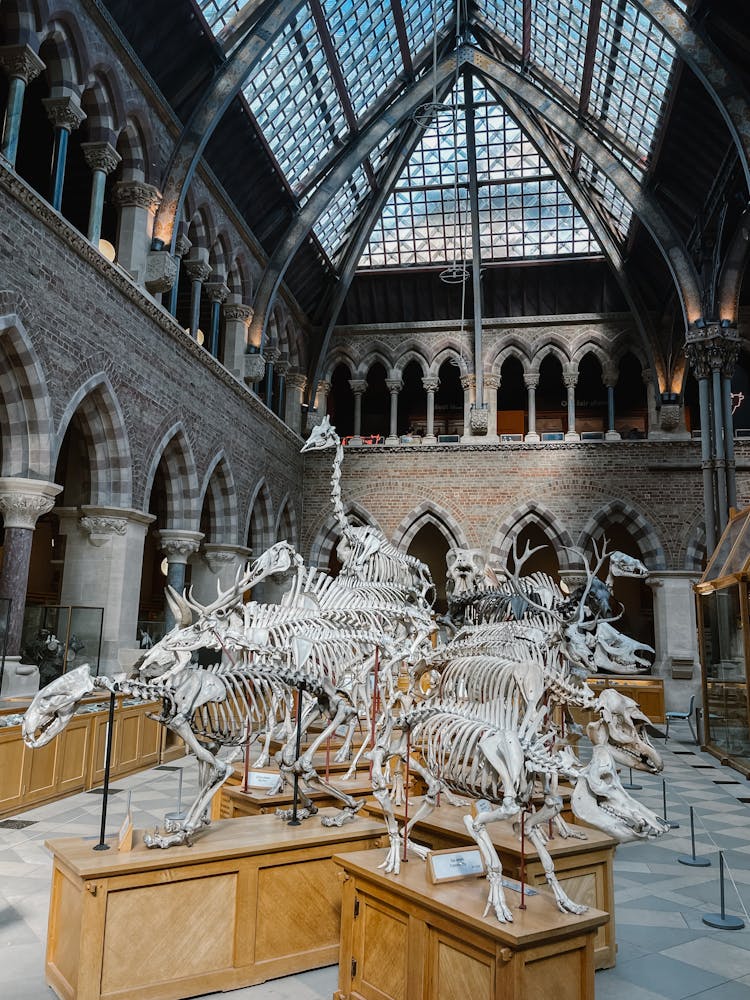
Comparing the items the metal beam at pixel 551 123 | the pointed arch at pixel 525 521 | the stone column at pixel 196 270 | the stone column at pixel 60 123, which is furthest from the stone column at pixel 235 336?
the pointed arch at pixel 525 521

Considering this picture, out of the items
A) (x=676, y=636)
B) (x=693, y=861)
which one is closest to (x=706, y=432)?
(x=676, y=636)

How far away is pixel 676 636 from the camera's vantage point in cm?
1955

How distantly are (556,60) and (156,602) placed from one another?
17.2 meters

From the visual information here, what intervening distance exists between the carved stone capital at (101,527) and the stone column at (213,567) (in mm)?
4908

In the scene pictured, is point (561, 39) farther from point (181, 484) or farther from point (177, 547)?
point (177, 547)

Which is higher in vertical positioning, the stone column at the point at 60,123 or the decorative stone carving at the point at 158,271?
the stone column at the point at 60,123

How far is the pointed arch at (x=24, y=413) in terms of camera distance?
9492mm

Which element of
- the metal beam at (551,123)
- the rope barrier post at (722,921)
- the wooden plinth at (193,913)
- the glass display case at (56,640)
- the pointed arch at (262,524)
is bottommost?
the rope barrier post at (722,921)

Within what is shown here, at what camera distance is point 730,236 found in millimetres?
17438

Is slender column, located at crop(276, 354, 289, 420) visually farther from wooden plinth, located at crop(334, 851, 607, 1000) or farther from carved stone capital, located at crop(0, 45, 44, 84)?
wooden plinth, located at crop(334, 851, 607, 1000)

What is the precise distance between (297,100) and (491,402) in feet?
30.3

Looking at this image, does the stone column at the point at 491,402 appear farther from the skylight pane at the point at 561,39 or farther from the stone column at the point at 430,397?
the skylight pane at the point at 561,39

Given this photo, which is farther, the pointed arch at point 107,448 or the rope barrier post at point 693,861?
the pointed arch at point 107,448

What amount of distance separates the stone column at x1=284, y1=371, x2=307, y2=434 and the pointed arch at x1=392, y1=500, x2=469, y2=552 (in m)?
3.95
